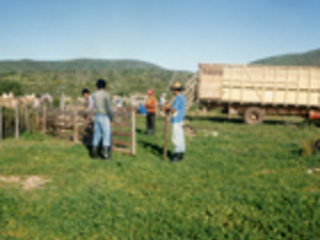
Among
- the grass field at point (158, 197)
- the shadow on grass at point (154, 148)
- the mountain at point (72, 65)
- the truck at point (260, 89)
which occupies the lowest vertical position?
the grass field at point (158, 197)

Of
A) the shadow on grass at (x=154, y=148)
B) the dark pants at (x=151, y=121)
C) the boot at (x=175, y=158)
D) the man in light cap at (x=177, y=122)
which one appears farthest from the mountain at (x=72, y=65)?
the boot at (x=175, y=158)

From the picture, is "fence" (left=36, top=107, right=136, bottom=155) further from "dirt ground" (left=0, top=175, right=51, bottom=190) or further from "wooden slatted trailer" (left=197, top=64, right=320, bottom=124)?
"wooden slatted trailer" (left=197, top=64, right=320, bottom=124)

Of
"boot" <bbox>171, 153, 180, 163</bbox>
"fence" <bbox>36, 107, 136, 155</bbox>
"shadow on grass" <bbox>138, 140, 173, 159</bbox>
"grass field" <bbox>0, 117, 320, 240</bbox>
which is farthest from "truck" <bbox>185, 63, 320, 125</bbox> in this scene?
"boot" <bbox>171, 153, 180, 163</bbox>

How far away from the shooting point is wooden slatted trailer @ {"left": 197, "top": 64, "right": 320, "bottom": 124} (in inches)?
732

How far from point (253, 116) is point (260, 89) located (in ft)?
5.18

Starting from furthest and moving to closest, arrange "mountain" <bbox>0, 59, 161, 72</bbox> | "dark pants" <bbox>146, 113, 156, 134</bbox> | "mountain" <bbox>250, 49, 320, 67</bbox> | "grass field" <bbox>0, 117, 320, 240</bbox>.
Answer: "mountain" <bbox>250, 49, 320, 67</bbox>, "mountain" <bbox>0, 59, 161, 72</bbox>, "dark pants" <bbox>146, 113, 156, 134</bbox>, "grass field" <bbox>0, 117, 320, 240</bbox>

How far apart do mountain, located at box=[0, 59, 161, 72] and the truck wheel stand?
96.7 m

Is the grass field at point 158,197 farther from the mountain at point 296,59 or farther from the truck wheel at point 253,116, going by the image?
the mountain at point 296,59

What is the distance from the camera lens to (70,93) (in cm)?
4694

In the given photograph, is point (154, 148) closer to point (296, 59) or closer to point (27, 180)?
point (27, 180)

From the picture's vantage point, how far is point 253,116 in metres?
19.4

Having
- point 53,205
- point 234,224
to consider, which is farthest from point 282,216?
point 53,205

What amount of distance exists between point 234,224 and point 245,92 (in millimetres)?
14894

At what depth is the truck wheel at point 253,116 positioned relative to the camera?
1908 cm
